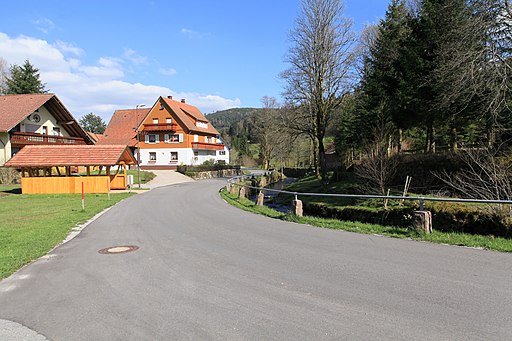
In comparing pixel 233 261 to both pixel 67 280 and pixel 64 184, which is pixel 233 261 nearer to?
pixel 67 280

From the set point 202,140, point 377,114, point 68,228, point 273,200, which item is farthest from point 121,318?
point 202,140

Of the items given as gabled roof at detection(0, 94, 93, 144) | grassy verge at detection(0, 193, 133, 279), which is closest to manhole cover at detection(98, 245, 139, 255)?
grassy verge at detection(0, 193, 133, 279)

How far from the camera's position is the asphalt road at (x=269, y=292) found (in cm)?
407

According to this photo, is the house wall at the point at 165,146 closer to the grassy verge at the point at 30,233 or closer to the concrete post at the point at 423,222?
the grassy verge at the point at 30,233

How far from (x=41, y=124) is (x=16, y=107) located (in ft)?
10.5

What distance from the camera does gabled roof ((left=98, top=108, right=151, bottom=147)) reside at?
61.0 m

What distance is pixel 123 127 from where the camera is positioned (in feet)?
212

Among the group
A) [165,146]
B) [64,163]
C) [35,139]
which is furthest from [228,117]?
[64,163]

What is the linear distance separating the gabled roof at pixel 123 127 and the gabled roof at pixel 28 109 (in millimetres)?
16933

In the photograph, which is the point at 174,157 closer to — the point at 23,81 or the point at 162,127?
the point at 162,127

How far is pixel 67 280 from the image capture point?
6.30m

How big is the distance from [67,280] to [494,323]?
647 centimetres

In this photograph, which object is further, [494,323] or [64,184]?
[64,184]

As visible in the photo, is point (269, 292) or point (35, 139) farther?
point (35, 139)
